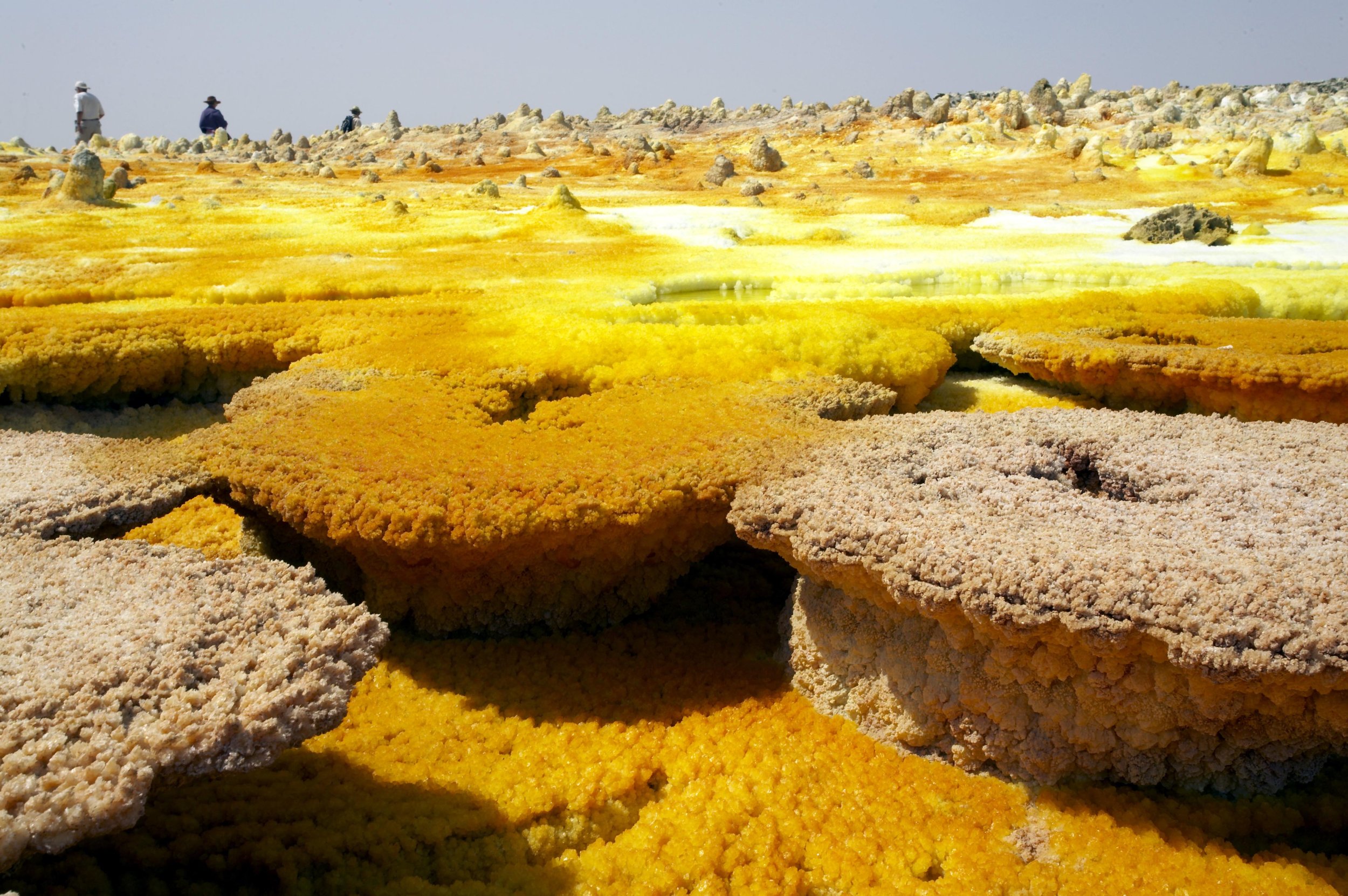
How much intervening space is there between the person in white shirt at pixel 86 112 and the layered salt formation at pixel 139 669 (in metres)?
41.0

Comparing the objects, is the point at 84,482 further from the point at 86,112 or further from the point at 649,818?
the point at 86,112

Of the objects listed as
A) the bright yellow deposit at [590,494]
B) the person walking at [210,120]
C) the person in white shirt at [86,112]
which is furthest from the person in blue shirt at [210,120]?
the bright yellow deposit at [590,494]

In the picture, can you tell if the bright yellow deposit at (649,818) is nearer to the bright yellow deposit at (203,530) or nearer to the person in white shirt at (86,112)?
the bright yellow deposit at (203,530)

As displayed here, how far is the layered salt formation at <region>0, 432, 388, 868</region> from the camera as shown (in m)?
3.60

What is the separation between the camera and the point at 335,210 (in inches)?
1017

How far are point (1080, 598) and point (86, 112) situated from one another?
1806 inches

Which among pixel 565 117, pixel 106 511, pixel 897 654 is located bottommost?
pixel 897 654

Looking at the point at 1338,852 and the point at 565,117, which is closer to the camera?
the point at 1338,852

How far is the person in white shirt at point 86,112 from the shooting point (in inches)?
1529

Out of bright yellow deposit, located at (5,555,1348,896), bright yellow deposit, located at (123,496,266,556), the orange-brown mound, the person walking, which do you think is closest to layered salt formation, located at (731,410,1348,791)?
bright yellow deposit, located at (5,555,1348,896)

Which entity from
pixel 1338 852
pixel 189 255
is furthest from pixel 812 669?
pixel 189 255

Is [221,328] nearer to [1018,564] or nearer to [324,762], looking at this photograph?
[324,762]

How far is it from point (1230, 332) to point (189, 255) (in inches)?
623

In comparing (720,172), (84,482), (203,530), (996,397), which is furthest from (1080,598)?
(720,172)
